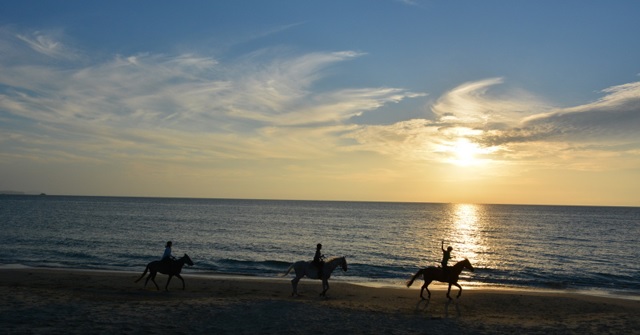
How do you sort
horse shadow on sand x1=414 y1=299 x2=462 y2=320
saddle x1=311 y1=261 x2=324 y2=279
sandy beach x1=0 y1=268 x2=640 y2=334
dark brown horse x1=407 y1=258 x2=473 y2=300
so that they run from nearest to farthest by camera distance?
sandy beach x1=0 y1=268 x2=640 y2=334
horse shadow on sand x1=414 y1=299 x2=462 y2=320
saddle x1=311 y1=261 x2=324 y2=279
dark brown horse x1=407 y1=258 x2=473 y2=300

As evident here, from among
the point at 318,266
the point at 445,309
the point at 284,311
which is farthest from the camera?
the point at 318,266

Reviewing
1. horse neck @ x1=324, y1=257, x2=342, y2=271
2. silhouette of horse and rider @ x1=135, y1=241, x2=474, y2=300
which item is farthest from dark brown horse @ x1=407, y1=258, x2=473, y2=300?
horse neck @ x1=324, y1=257, x2=342, y2=271

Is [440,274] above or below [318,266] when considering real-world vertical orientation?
below

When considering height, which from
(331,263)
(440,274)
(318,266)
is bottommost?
(440,274)

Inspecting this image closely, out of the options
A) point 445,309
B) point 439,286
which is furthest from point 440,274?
point 439,286

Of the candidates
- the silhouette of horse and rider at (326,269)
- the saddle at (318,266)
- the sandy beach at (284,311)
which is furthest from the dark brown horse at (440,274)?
the saddle at (318,266)

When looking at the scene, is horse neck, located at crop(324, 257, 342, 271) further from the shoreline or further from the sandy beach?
the shoreline

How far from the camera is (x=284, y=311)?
16.7m

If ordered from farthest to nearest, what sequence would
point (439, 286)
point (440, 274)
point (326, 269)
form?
1. point (439, 286)
2. point (440, 274)
3. point (326, 269)

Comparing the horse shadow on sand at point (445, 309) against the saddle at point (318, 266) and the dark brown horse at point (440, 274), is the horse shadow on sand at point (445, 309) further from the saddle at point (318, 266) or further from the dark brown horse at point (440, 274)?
the saddle at point (318, 266)

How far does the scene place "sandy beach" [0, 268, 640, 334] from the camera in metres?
14.0

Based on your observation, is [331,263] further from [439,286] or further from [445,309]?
[439,286]

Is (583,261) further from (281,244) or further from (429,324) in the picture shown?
(429,324)

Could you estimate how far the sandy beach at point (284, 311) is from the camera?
45.8ft
